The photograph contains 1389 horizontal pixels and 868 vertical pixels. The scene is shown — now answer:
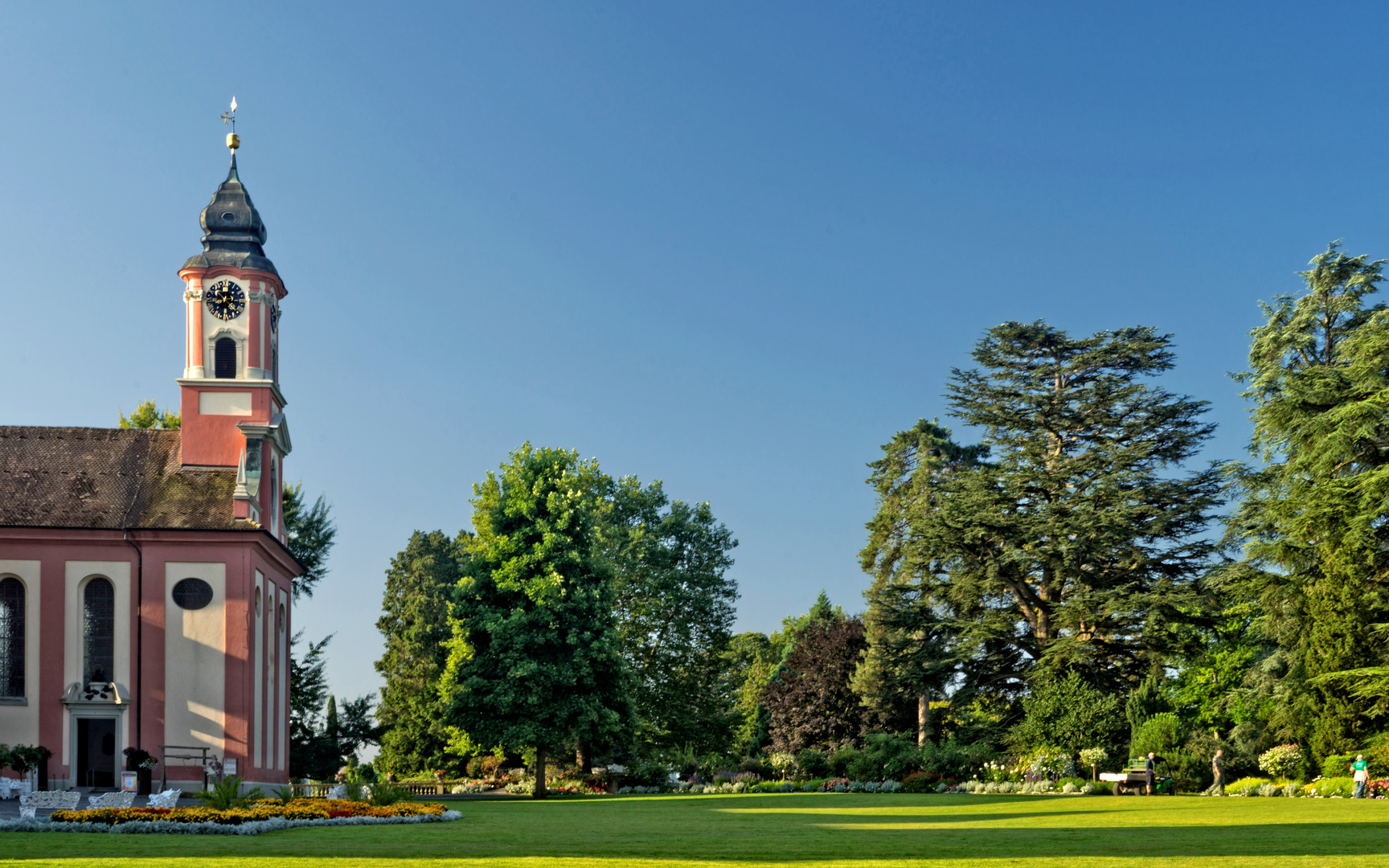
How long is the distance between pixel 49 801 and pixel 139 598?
12968mm

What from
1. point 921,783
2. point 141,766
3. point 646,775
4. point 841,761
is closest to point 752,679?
point 841,761

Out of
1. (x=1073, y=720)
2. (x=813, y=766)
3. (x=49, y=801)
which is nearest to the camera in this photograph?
(x=49, y=801)

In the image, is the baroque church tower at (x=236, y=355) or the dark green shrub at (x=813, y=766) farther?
the dark green shrub at (x=813, y=766)

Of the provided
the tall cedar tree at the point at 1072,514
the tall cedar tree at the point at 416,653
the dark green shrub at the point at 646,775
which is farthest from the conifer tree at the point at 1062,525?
the tall cedar tree at the point at 416,653

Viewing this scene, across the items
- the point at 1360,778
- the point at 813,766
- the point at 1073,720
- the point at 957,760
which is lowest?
the point at 813,766

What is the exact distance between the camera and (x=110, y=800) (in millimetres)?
24156

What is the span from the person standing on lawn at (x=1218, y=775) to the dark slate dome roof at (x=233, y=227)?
3321 centimetres

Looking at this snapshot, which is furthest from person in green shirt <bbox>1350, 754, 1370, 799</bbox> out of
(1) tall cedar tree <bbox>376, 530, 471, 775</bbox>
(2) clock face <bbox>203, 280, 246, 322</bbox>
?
(1) tall cedar tree <bbox>376, 530, 471, 775</bbox>

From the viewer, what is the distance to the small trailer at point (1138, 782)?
36.6 metres

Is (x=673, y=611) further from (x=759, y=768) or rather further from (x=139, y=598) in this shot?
(x=139, y=598)

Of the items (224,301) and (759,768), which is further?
(759,768)

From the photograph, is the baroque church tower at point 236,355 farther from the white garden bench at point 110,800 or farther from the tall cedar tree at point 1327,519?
the tall cedar tree at point 1327,519

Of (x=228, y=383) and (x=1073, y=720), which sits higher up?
(x=228, y=383)

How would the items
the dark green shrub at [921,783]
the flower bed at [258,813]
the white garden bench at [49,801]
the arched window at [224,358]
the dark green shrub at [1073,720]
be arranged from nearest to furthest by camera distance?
the flower bed at [258,813]
the white garden bench at [49,801]
the dark green shrub at [1073,720]
the dark green shrub at [921,783]
the arched window at [224,358]
